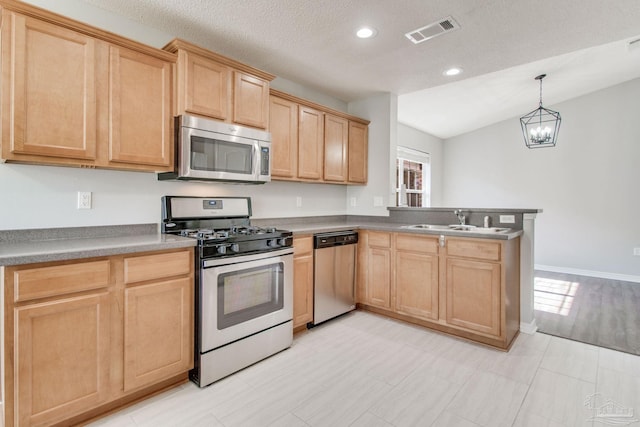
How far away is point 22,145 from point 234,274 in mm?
1387

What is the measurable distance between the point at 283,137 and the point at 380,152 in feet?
4.54

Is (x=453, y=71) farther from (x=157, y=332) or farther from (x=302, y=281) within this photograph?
(x=157, y=332)

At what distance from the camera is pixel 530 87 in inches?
188

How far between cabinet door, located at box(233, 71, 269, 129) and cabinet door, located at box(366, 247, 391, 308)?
1.76 m

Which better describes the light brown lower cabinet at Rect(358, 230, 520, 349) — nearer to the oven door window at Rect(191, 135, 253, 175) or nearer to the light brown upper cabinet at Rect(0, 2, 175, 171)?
the oven door window at Rect(191, 135, 253, 175)

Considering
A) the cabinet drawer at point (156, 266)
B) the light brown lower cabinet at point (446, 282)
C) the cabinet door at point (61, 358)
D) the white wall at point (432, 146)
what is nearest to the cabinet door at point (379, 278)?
the light brown lower cabinet at point (446, 282)

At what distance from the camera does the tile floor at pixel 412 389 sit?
1812 millimetres

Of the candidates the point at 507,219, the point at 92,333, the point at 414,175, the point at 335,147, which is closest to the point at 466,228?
the point at 507,219

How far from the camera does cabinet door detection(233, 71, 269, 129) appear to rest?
2.59 meters

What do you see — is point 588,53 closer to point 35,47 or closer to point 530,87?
point 530,87

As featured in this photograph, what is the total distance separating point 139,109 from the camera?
2111 millimetres

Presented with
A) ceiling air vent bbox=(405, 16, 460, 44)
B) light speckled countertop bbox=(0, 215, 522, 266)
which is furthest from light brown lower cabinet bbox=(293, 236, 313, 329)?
ceiling air vent bbox=(405, 16, 460, 44)

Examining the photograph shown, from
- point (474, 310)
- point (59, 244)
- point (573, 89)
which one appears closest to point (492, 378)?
point (474, 310)

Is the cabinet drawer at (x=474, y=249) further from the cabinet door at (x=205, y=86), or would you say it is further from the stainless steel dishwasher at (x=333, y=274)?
the cabinet door at (x=205, y=86)
